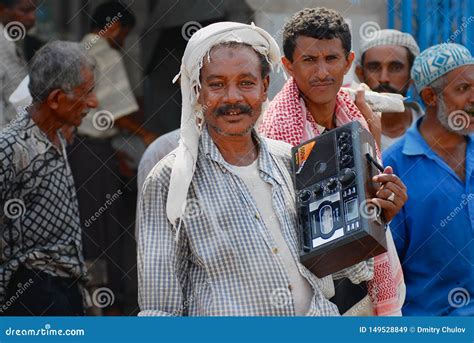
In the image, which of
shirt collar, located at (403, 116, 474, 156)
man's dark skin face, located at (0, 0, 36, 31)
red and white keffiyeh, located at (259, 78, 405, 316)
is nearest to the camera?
red and white keffiyeh, located at (259, 78, 405, 316)

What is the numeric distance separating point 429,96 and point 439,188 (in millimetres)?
533

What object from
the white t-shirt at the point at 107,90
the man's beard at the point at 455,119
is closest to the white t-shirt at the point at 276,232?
the man's beard at the point at 455,119

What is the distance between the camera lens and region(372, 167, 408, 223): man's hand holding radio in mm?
4156

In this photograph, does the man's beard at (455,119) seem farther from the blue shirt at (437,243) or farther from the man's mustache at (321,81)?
the man's mustache at (321,81)

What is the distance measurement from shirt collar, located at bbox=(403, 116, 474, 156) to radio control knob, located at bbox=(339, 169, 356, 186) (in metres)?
1.44

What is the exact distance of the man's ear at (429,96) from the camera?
5719mm

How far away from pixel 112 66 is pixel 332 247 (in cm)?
232

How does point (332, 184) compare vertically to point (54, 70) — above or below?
below

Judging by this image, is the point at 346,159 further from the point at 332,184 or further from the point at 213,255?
the point at 213,255

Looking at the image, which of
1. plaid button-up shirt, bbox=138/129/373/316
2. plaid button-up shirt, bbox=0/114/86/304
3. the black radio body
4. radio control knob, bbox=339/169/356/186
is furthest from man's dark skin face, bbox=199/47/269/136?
plaid button-up shirt, bbox=0/114/86/304

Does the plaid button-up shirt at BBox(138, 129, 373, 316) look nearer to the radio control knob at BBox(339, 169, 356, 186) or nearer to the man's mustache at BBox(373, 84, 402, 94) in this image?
the radio control knob at BBox(339, 169, 356, 186)

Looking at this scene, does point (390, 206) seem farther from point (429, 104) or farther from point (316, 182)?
point (429, 104)

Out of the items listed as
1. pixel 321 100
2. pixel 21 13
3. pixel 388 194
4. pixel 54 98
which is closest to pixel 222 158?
pixel 388 194

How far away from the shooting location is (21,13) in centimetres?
589
